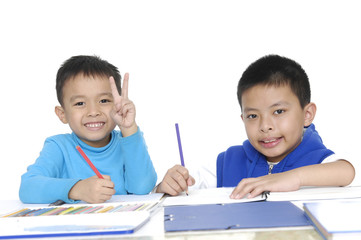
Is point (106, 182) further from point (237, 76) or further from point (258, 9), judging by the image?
point (258, 9)

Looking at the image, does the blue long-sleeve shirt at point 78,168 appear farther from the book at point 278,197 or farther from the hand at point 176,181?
the book at point 278,197

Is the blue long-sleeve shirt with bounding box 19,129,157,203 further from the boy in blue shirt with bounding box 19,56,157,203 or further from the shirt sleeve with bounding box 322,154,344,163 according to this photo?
the shirt sleeve with bounding box 322,154,344,163

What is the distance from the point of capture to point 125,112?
51.7 inches

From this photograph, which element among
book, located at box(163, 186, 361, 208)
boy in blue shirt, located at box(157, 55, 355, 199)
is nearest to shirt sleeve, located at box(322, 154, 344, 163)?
boy in blue shirt, located at box(157, 55, 355, 199)

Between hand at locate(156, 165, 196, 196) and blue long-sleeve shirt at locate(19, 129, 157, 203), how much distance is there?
16 centimetres

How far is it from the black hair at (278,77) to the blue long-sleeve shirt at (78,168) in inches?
16.9

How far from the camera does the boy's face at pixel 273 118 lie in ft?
4.56

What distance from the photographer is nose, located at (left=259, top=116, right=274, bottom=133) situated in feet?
4.51

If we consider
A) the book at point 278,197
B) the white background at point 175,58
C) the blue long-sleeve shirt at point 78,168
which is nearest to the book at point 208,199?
the book at point 278,197

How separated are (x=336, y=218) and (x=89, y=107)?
98 centimetres

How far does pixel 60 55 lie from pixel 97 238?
2.56m

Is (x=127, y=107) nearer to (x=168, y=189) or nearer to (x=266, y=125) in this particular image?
(x=168, y=189)

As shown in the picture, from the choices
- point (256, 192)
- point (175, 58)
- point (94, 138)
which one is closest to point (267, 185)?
point (256, 192)

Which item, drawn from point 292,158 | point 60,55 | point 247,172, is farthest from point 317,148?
point 60,55
